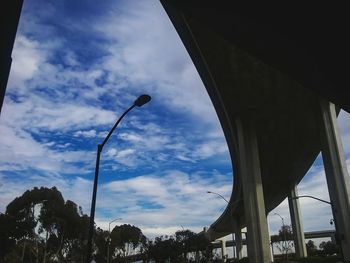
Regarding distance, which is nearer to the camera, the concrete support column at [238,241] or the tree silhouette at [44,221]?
the tree silhouette at [44,221]

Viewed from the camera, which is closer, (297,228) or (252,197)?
(252,197)

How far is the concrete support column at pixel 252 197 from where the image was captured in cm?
4234

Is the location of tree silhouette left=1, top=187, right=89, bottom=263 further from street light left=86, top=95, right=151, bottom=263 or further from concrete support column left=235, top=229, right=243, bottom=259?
street light left=86, top=95, right=151, bottom=263

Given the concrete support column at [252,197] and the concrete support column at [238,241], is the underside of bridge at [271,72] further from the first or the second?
the concrete support column at [238,241]

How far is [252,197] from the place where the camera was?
145 feet

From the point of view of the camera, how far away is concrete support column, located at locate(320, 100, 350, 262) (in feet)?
119

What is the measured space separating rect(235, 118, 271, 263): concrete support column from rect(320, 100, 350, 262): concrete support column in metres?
8.13

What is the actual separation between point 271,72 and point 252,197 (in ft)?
49.1

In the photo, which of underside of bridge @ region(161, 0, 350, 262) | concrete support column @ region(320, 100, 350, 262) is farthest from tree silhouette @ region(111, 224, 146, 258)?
concrete support column @ region(320, 100, 350, 262)

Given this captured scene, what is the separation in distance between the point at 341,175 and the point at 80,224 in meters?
46.2

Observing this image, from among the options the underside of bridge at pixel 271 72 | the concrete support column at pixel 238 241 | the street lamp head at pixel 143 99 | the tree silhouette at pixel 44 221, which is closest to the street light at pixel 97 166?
the street lamp head at pixel 143 99

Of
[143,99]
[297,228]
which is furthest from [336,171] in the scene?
[297,228]

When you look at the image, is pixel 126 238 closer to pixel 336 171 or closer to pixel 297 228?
pixel 297 228

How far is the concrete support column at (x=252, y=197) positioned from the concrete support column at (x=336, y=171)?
8127mm
